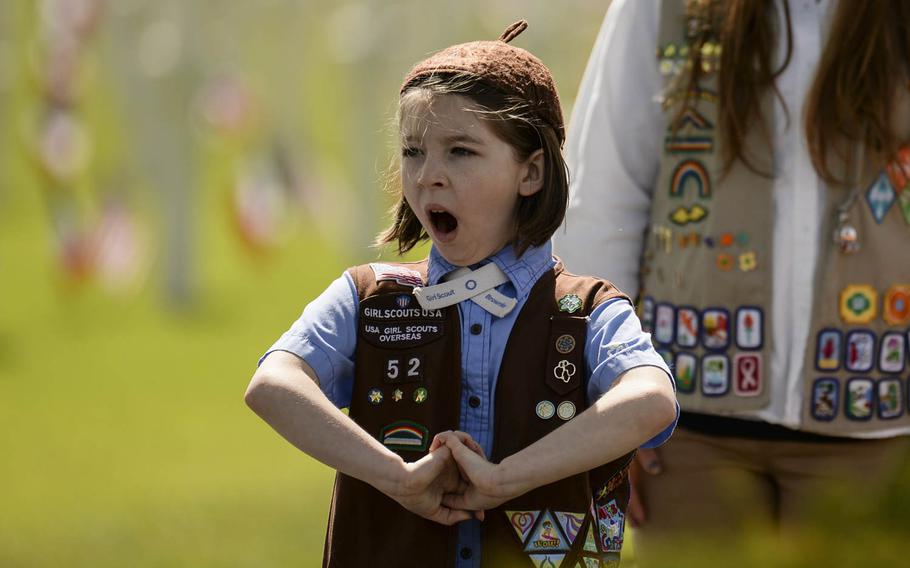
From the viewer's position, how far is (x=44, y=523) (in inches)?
225

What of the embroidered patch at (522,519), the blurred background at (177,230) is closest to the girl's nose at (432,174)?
the embroidered patch at (522,519)

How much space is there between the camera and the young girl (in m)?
1.84

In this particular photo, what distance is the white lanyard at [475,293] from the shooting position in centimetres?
195

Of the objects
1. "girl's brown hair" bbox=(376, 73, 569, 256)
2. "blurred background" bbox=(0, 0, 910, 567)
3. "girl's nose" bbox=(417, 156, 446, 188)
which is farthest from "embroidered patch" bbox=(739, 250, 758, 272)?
"blurred background" bbox=(0, 0, 910, 567)

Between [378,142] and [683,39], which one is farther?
[378,142]

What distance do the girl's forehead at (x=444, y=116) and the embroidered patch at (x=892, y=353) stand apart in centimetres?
98

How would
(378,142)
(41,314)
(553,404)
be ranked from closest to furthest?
(553,404) < (41,314) < (378,142)

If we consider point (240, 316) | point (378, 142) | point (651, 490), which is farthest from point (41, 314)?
point (651, 490)

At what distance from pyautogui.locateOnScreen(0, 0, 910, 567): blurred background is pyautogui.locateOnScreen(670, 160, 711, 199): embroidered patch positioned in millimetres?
2466

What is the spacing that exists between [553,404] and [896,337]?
88 centimetres

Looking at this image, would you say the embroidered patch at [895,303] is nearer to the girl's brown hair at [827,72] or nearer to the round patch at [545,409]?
the girl's brown hair at [827,72]

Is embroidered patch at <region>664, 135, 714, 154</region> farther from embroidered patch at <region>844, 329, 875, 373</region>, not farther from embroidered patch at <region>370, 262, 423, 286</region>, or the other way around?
embroidered patch at <region>370, 262, 423, 286</region>

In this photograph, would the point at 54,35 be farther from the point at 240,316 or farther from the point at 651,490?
the point at 651,490

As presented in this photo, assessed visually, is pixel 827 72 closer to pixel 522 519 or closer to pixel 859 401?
pixel 859 401
